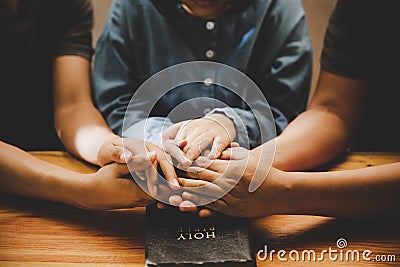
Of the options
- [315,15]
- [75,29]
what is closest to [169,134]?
[75,29]

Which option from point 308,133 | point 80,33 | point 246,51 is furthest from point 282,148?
point 80,33

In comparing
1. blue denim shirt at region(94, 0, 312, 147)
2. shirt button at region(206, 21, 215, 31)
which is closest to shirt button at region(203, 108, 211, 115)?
blue denim shirt at region(94, 0, 312, 147)

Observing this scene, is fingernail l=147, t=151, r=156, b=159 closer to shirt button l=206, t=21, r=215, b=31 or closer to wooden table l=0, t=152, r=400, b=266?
wooden table l=0, t=152, r=400, b=266

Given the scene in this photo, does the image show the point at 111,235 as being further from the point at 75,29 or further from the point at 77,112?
the point at 75,29

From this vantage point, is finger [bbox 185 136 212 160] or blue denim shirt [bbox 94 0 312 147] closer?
finger [bbox 185 136 212 160]

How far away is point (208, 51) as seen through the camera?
2.39 ft

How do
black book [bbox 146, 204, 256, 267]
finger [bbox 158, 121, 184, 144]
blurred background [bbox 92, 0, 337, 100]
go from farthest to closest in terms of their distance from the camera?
blurred background [bbox 92, 0, 337, 100]
finger [bbox 158, 121, 184, 144]
black book [bbox 146, 204, 256, 267]

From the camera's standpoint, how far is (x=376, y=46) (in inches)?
27.1

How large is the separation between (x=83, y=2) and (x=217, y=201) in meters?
0.39

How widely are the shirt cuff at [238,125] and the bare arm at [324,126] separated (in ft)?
0.14

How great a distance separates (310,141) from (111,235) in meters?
0.27

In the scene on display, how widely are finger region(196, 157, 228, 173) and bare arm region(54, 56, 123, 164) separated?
14 cm

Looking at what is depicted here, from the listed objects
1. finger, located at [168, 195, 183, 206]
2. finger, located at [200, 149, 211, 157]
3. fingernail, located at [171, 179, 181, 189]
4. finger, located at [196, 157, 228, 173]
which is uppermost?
finger, located at [196, 157, 228, 173]

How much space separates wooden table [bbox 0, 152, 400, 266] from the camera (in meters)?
0.51
